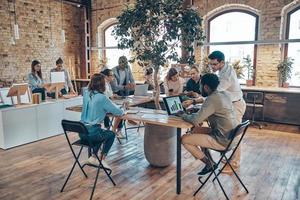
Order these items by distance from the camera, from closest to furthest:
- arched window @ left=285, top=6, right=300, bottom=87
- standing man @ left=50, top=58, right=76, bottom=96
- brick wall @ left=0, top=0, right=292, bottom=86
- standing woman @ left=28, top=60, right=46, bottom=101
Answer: standing woman @ left=28, top=60, right=46, bottom=101
standing man @ left=50, top=58, right=76, bottom=96
arched window @ left=285, top=6, right=300, bottom=87
brick wall @ left=0, top=0, right=292, bottom=86

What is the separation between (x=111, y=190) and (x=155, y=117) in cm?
100

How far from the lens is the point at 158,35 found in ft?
12.0

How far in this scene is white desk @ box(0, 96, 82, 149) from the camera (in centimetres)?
473

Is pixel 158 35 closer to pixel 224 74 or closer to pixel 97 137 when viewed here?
pixel 224 74

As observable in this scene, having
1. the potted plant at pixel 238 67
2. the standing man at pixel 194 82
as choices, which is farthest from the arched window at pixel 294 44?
the standing man at pixel 194 82

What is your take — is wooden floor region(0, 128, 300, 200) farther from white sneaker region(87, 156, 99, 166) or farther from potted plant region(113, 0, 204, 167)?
potted plant region(113, 0, 204, 167)

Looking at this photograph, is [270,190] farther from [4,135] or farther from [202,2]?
[202,2]

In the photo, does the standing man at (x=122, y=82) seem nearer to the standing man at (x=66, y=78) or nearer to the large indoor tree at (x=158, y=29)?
the standing man at (x=66, y=78)

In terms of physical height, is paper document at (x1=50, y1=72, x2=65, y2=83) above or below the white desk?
above

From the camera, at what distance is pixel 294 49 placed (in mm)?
6844

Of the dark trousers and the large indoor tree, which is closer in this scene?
the large indoor tree

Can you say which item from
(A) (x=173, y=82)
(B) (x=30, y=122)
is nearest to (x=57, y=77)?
(B) (x=30, y=122)

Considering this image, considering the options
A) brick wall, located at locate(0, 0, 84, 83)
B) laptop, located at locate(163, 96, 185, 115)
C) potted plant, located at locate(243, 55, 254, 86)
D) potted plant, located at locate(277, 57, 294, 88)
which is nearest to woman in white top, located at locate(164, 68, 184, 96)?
Result: laptop, located at locate(163, 96, 185, 115)

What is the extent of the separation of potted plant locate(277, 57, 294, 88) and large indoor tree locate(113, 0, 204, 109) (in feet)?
12.1
